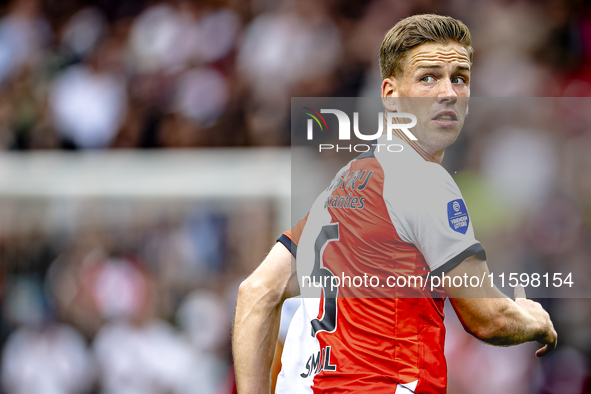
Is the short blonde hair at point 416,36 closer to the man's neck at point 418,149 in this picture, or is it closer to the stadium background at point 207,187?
the man's neck at point 418,149

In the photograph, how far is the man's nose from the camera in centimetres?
200

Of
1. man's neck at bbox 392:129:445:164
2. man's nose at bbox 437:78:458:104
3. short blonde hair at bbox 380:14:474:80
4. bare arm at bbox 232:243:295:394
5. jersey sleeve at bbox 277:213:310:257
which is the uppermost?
short blonde hair at bbox 380:14:474:80

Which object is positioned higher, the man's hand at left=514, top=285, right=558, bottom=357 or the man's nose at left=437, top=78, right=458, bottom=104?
the man's nose at left=437, top=78, right=458, bottom=104

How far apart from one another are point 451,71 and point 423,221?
0.51m

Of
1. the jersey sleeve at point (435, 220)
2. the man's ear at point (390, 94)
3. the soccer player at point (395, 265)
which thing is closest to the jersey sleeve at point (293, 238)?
the soccer player at point (395, 265)

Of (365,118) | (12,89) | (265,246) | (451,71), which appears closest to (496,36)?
(265,246)

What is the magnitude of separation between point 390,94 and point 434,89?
0.15m

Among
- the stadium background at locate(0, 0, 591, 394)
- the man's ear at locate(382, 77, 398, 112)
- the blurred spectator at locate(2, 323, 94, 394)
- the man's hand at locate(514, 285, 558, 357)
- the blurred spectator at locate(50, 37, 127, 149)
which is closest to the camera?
the man's hand at locate(514, 285, 558, 357)

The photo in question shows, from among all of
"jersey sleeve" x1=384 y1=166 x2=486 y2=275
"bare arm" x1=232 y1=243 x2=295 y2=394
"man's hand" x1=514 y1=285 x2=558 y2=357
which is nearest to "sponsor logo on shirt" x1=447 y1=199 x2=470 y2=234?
"jersey sleeve" x1=384 y1=166 x2=486 y2=275

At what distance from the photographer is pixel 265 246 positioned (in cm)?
468

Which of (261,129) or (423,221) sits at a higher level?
(261,129)

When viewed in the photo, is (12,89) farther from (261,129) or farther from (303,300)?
(303,300)

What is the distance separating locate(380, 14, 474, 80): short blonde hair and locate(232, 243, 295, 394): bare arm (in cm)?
74

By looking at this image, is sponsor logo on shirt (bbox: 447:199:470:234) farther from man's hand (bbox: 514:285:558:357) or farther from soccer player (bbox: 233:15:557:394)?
man's hand (bbox: 514:285:558:357)
